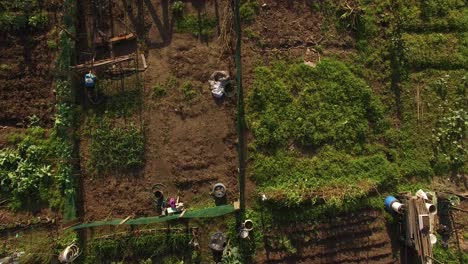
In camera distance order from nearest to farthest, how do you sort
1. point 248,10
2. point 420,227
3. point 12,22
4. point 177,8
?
point 420,227, point 12,22, point 177,8, point 248,10

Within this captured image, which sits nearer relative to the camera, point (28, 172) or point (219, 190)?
point (28, 172)

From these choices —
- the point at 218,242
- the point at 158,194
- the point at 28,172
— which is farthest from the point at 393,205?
the point at 28,172

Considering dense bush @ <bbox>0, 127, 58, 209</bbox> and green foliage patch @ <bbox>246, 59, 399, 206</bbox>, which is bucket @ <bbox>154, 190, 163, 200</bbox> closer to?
green foliage patch @ <bbox>246, 59, 399, 206</bbox>

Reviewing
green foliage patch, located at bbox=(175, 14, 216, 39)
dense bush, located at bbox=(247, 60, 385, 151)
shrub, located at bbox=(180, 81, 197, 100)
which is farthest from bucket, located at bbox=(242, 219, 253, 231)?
green foliage patch, located at bbox=(175, 14, 216, 39)

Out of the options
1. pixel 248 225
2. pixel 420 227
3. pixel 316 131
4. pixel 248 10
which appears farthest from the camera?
pixel 248 10

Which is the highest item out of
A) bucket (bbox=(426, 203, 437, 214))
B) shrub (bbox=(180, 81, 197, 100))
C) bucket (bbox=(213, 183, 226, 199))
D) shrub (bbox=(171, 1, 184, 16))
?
shrub (bbox=(171, 1, 184, 16))

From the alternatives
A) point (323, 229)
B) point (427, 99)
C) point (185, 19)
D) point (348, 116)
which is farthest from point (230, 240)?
point (427, 99)

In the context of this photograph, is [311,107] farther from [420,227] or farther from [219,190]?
[420,227]

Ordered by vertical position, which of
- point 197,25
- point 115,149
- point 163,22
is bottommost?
point 115,149

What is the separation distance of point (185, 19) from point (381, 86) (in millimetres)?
6151

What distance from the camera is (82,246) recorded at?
405 inches

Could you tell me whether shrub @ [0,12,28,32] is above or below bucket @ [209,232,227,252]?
above

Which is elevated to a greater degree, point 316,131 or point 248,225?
point 316,131

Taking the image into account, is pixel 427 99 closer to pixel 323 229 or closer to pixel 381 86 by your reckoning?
pixel 381 86
